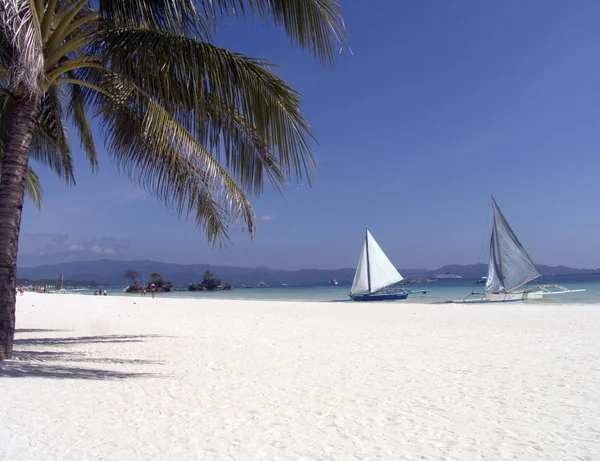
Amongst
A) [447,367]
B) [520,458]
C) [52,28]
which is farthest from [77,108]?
[520,458]

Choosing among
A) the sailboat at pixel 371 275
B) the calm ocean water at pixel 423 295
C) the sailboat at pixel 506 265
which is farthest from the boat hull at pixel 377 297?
the sailboat at pixel 506 265

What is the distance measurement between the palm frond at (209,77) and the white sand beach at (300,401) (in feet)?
9.53

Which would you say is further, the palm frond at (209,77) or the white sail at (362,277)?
the white sail at (362,277)

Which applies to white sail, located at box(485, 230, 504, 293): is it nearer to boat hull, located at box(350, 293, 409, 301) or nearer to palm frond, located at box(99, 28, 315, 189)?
boat hull, located at box(350, 293, 409, 301)

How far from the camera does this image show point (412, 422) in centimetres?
391

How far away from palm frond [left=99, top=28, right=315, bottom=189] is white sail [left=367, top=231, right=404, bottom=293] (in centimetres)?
2998

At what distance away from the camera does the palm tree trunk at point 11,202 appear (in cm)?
573

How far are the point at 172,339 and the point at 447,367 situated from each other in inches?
231

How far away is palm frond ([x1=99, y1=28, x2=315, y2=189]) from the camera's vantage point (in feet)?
17.9

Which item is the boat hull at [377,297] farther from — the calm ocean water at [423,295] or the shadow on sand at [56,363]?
the shadow on sand at [56,363]

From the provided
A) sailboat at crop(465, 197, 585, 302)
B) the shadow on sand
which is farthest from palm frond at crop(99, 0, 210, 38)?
sailboat at crop(465, 197, 585, 302)

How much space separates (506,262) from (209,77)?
27.7 meters

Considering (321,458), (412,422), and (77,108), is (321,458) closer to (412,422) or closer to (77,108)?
(412,422)

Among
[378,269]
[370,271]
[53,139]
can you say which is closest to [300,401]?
[53,139]
